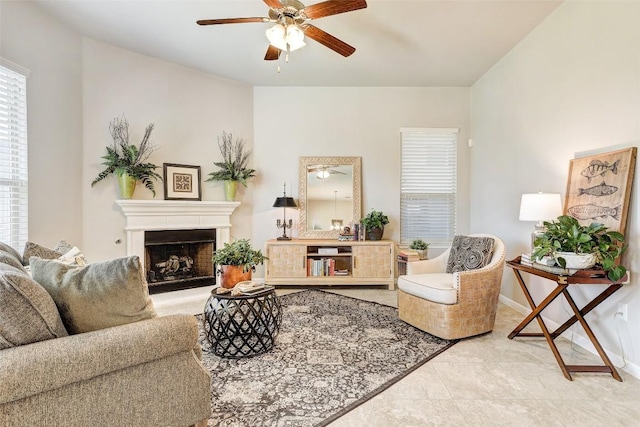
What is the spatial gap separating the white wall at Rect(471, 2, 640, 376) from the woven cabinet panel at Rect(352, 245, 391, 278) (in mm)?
1366

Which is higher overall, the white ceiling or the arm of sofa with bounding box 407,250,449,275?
the white ceiling

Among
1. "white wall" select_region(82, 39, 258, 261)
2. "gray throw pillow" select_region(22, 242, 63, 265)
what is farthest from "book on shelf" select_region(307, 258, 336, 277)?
"gray throw pillow" select_region(22, 242, 63, 265)

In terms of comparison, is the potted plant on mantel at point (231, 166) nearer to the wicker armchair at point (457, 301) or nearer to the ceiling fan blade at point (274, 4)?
the ceiling fan blade at point (274, 4)

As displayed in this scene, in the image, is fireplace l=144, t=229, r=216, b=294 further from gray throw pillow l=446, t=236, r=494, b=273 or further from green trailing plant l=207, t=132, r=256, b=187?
gray throw pillow l=446, t=236, r=494, b=273

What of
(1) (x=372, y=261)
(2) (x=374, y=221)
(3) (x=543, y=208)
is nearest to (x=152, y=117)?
(2) (x=374, y=221)

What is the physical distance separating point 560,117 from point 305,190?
3.01 meters

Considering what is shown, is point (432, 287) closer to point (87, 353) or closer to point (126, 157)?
point (87, 353)

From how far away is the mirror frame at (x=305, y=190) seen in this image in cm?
451

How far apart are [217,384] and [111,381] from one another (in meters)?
0.86

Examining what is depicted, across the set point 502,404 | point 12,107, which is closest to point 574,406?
point 502,404

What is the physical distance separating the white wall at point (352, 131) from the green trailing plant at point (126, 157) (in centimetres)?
141

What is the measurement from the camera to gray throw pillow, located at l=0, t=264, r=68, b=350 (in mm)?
1097

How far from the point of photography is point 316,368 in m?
2.14

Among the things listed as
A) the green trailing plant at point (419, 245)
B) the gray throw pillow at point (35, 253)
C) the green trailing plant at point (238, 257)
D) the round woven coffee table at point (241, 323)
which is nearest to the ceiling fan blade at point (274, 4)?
the green trailing plant at point (238, 257)
